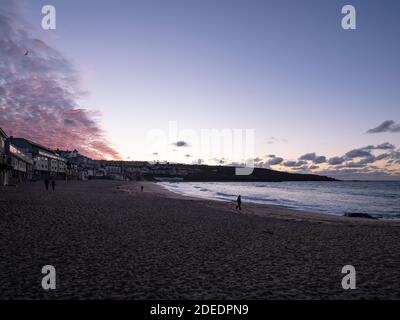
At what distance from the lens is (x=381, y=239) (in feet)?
56.3

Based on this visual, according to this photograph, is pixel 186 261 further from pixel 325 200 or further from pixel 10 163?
pixel 10 163

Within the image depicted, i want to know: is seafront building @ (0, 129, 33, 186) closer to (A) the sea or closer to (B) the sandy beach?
(A) the sea

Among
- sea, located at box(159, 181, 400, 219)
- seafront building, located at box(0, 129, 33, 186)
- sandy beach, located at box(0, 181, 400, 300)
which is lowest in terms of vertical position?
sea, located at box(159, 181, 400, 219)

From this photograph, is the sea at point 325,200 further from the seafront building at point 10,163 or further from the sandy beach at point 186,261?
the seafront building at point 10,163

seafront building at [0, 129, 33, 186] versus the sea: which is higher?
seafront building at [0, 129, 33, 186]

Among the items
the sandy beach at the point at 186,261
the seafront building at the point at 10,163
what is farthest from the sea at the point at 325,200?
the seafront building at the point at 10,163

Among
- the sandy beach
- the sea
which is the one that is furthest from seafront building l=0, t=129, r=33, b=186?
the sandy beach

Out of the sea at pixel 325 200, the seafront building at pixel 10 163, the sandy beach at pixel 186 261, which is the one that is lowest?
the sea at pixel 325 200

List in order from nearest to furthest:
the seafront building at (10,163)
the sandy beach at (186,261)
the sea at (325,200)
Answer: the sandy beach at (186,261) → the sea at (325,200) → the seafront building at (10,163)

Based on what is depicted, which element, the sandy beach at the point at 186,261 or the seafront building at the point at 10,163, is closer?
the sandy beach at the point at 186,261

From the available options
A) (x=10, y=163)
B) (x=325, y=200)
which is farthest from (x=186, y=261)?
(x=10, y=163)

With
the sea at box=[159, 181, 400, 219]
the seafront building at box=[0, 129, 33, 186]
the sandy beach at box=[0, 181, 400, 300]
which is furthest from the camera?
the seafront building at box=[0, 129, 33, 186]
